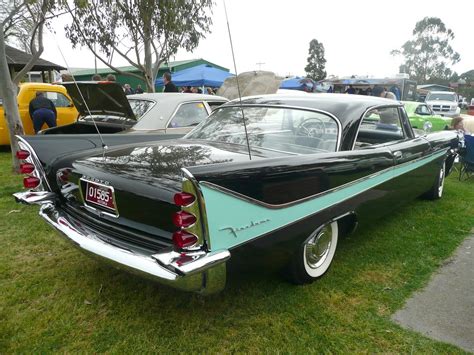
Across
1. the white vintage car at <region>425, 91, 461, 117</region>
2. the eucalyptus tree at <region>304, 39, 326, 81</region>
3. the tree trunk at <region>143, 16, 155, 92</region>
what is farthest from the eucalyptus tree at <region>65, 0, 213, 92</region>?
the eucalyptus tree at <region>304, 39, 326, 81</region>

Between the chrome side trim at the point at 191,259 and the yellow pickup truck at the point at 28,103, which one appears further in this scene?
the yellow pickup truck at the point at 28,103

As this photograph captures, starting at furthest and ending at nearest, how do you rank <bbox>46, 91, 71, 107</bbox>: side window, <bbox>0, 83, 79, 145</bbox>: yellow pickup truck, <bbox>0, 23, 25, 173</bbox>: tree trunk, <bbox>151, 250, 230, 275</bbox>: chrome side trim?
<bbox>46, 91, 71, 107</bbox>: side window
<bbox>0, 83, 79, 145</bbox>: yellow pickup truck
<bbox>0, 23, 25, 173</bbox>: tree trunk
<bbox>151, 250, 230, 275</bbox>: chrome side trim

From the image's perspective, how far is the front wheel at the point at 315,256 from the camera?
9.07 feet

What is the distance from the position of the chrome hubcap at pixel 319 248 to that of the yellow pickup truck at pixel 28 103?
6.54 meters

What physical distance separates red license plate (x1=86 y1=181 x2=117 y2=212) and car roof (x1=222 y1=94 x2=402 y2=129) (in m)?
1.71

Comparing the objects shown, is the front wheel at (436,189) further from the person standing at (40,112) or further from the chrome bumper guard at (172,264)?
the person standing at (40,112)

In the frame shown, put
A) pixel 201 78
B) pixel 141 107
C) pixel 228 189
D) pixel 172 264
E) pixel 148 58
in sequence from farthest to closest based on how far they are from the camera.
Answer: pixel 201 78 → pixel 148 58 → pixel 141 107 → pixel 228 189 → pixel 172 264

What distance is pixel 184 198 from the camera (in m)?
1.95

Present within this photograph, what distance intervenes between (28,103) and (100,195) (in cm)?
694

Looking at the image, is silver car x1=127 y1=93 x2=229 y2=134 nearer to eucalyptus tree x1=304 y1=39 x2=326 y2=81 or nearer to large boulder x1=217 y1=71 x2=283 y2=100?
large boulder x1=217 y1=71 x2=283 y2=100

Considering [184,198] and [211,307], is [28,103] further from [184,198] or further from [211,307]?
[184,198]

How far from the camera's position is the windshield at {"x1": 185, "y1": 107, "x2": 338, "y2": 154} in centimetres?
308

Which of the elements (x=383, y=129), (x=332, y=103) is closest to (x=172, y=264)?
(x=332, y=103)

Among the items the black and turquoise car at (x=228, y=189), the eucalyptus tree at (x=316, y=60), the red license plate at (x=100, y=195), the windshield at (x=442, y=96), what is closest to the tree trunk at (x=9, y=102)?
the black and turquoise car at (x=228, y=189)
